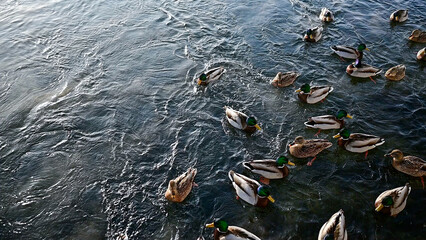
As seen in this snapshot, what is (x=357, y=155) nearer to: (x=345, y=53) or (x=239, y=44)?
(x=345, y=53)

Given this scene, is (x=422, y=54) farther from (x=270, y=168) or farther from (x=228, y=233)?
(x=228, y=233)

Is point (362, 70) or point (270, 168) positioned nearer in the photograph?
point (270, 168)

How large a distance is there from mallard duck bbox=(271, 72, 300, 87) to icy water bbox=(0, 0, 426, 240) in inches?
9.0

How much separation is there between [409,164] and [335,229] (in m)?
2.50

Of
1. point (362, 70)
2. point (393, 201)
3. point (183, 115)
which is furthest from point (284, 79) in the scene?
point (393, 201)

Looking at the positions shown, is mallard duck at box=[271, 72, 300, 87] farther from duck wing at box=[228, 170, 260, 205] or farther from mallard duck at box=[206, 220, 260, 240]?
mallard duck at box=[206, 220, 260, 240]

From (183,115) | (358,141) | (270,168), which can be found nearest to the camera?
(270,168)

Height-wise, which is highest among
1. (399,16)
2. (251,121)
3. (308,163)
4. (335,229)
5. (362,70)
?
(399,16)

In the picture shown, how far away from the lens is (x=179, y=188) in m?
6.75

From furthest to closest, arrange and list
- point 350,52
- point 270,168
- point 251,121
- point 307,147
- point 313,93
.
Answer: point 350,52 < point 313,93 < point 251,121 < point 307,147 < point 270,168

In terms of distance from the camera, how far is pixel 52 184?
730 cm

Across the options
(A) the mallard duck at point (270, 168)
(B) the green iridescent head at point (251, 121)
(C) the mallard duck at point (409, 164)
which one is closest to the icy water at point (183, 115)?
(C) the mallard duck at point (409, 164)

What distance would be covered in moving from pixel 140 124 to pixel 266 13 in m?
7.94

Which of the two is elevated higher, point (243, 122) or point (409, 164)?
point (243, 122)
